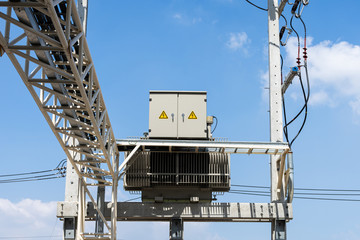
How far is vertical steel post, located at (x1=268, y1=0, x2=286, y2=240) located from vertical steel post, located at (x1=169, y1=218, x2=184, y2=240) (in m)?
3.70

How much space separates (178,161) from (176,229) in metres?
2.72

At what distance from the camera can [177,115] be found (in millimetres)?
22750

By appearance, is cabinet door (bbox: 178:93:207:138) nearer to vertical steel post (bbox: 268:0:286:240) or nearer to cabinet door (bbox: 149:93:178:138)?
cabinet door (bbox: 149:93:178:138)

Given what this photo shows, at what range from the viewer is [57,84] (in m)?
16.3

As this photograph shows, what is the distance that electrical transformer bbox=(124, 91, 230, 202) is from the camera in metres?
22.7

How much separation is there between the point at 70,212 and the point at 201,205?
17.3ft

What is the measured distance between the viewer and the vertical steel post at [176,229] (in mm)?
22656

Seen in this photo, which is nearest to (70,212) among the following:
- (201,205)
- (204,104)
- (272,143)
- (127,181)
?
(127,181)

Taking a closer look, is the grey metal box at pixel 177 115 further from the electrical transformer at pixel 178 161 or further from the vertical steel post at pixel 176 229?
the vertical steel post at pixel 176 229

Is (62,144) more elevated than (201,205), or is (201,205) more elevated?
(62,144)

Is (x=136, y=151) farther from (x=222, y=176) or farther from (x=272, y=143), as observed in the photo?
(x=272, y=143)

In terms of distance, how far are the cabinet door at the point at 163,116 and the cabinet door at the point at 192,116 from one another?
241 millimetres

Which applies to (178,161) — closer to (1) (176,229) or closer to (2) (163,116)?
(2) (163,116)

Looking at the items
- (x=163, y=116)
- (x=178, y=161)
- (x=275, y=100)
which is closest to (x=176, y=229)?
(x=178, y=161)
